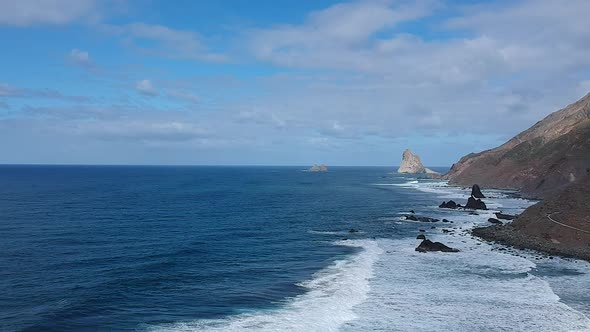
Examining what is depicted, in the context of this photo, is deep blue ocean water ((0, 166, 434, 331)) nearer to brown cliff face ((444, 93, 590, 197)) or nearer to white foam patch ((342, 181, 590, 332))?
white foam patch ((342, 181, 590, 332))

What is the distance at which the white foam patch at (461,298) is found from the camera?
33.5 meters

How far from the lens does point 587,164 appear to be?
374 feet

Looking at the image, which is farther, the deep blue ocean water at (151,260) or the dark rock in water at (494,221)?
the dark rock in water at (494,221)

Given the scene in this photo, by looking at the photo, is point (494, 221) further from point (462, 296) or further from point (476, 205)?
point (462, 296)

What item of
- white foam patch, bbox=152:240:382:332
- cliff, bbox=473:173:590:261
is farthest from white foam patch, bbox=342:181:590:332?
cliff, bbox=473:173:590:261

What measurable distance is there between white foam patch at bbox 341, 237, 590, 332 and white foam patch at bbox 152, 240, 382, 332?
1178 mm

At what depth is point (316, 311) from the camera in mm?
36344

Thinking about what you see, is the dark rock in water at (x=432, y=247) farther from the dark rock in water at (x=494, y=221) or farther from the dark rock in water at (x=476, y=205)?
the dark rock in water at (x=476, y=205)

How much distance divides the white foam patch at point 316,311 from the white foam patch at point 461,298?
1178 mm

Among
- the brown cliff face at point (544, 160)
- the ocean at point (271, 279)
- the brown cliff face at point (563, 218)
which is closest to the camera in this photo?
the ocean at point (271, 279)

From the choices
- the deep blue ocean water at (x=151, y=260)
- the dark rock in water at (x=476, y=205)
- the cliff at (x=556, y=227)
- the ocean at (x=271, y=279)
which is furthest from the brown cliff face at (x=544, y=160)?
the ocean at (x=271, y=279)

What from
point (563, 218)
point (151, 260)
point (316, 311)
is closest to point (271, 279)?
point (316, 311)

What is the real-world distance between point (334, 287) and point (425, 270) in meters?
11.7

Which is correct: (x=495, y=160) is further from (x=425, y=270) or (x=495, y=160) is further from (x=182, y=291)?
(x=182, y=291)
